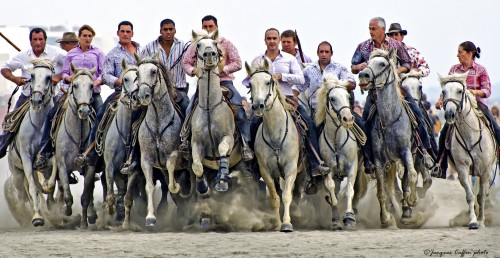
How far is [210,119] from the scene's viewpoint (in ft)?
48.8

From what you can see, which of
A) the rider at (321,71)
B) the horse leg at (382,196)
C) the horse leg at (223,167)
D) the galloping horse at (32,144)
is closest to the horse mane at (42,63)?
the galloping horse at (32,144)

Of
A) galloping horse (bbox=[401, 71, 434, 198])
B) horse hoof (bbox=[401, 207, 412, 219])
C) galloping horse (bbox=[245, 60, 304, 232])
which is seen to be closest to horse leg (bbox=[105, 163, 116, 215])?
galloping horse (bbox=[245, 60, 304, 232])

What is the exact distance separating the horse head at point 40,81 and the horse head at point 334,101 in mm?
3352

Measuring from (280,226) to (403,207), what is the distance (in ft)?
5.42

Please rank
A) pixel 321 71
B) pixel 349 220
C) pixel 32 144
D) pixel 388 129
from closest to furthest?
pixel 349 220 → pixel 388 129 → pixel 32 144 → pixel 321 71

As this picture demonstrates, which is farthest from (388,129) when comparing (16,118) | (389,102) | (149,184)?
(16,118)

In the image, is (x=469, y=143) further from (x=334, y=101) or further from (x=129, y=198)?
(x=129, y=198)

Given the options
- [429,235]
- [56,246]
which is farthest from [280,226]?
[56,246]

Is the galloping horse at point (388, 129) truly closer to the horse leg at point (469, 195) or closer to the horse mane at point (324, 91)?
the horse mane at point (324, 91)

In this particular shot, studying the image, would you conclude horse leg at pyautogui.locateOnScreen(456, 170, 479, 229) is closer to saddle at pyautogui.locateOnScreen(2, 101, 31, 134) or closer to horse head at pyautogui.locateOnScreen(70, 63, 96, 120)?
horse head at pyautogui.locateOnScreen(70, 63, 96, 120)

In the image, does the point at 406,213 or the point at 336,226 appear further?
the point at 406,213

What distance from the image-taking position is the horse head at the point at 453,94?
15.0 meters

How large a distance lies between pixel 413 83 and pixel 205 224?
12.2 ft

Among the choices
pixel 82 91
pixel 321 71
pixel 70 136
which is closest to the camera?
pixel 82 91
